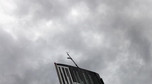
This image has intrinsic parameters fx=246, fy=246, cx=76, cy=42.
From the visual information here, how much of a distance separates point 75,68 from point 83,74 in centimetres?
209

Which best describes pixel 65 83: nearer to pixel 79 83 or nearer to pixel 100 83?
pixel 79 83

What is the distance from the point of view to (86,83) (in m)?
45.0

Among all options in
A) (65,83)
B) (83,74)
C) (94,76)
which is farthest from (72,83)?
(94,76)

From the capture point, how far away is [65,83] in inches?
1609

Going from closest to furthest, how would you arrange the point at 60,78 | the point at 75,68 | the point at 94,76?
the point at 60,78, the point at 75,68, the point at 94,76

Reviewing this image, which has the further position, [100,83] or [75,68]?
[100,83]

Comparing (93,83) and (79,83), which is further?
(93,83)

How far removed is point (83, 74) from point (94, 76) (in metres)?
4.31

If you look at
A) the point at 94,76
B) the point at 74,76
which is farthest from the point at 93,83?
the point at 74,76

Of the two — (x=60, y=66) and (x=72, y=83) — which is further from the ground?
(x=60, y=66)

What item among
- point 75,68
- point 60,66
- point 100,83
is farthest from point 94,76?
point 60,66

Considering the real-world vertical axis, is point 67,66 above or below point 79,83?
above

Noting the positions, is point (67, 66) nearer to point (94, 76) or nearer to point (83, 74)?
point (83, 74)

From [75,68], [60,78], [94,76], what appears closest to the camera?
[60,78]
